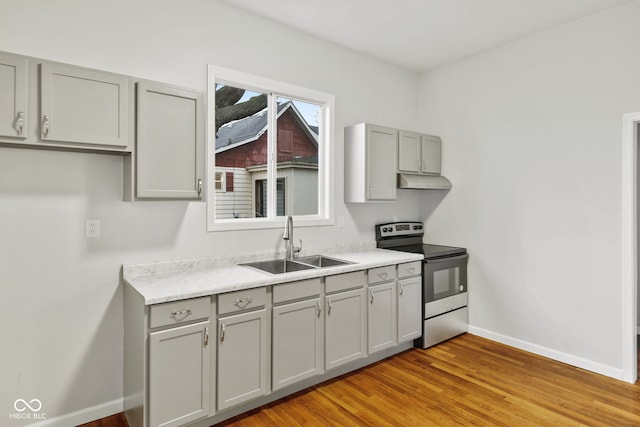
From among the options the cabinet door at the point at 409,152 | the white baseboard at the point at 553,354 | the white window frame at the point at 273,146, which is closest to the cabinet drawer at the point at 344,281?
the white window frame at the point at 273,146

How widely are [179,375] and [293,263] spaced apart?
4.21ft

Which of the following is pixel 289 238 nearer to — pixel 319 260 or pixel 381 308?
pixel 319 260

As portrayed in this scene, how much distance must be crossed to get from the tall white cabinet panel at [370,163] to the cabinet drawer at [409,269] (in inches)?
27.5

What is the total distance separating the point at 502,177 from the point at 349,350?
229cm

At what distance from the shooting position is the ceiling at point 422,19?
2.97m

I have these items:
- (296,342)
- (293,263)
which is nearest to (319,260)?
(293,263)

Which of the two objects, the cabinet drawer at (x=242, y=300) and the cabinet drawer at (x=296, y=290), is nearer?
the cabinet drawer at (x=242, y=300)

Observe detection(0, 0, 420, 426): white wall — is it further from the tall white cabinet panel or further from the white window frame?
the tall white cabinet panel

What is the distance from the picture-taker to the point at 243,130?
322 centimetres

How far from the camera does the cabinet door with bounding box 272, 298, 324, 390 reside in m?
2.56

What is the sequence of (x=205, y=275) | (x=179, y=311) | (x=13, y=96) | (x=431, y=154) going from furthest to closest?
(x=431, y=154), (x=205, y=275), (x=179, y=311), (x=13, y=96)

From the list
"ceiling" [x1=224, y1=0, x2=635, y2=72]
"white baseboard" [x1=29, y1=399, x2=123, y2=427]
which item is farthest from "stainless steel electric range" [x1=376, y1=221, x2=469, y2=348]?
"white baseboard" [x1=29, y1=399, x2=123, y2=427]

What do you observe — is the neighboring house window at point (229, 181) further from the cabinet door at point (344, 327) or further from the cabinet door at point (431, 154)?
the cabinet door at point (431, 154)

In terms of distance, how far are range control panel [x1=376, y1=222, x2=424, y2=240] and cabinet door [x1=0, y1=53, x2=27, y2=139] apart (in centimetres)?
310
